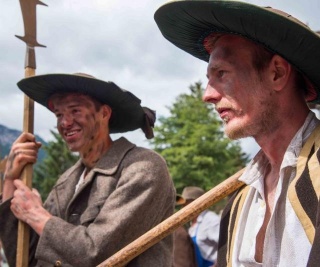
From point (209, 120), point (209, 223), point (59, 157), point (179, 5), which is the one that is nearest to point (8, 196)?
point (179, 5)

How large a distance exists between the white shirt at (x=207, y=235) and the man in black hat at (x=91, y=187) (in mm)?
3497

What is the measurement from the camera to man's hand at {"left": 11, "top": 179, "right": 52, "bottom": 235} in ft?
10.4

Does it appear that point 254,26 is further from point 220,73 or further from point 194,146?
point 194,146

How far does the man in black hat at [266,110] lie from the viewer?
2.01 meters

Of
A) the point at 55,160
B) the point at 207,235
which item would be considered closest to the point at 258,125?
the point at 207,235

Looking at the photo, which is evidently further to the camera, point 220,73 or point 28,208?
point 28,208

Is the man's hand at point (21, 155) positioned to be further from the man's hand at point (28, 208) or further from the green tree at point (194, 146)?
the green tree at point (194, 146)

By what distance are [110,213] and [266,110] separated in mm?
1174

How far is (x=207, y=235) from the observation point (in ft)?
23.1

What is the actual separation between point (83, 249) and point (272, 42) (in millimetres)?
1505

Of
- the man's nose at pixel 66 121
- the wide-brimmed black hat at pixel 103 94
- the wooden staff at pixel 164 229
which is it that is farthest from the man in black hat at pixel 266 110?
the man's nose at pixel 66 121

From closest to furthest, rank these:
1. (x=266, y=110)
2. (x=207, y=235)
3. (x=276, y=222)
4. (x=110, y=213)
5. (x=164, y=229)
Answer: (x=276, y=222) < (x=266, y=110) < (x=164, y=229) < (x=110, y=213) < (x=207, y=235)

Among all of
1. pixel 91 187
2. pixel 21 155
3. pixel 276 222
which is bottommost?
pixel 276 222

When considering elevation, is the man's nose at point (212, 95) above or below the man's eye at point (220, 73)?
below
